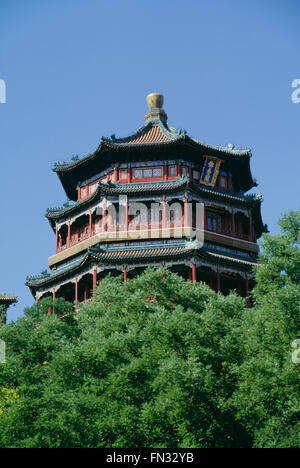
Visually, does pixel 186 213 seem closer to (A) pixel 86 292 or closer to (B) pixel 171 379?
(A) pixel 86 292

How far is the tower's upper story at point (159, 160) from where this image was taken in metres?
39.6

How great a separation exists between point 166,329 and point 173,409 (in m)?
3.16

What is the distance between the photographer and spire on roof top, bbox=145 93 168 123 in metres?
43.5

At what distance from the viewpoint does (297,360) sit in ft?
67.1

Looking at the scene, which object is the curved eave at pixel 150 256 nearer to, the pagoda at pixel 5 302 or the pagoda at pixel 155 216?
the pagoda at pixel 155 216

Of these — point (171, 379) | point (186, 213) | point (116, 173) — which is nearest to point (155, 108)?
point (116, 173)

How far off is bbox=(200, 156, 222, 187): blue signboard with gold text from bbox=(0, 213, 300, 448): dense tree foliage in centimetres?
1532

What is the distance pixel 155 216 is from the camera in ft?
127

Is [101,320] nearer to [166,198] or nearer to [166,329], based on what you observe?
[166,329]

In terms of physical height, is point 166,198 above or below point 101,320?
above

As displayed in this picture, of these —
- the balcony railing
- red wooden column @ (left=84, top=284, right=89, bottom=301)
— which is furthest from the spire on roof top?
red wooden column @ (left=84, top=284, right=89, bottom=301)

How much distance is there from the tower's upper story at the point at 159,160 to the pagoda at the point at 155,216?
53 mm

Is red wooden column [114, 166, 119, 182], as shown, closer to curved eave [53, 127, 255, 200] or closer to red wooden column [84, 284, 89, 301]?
curved eave [53, 127, 255, 200]
